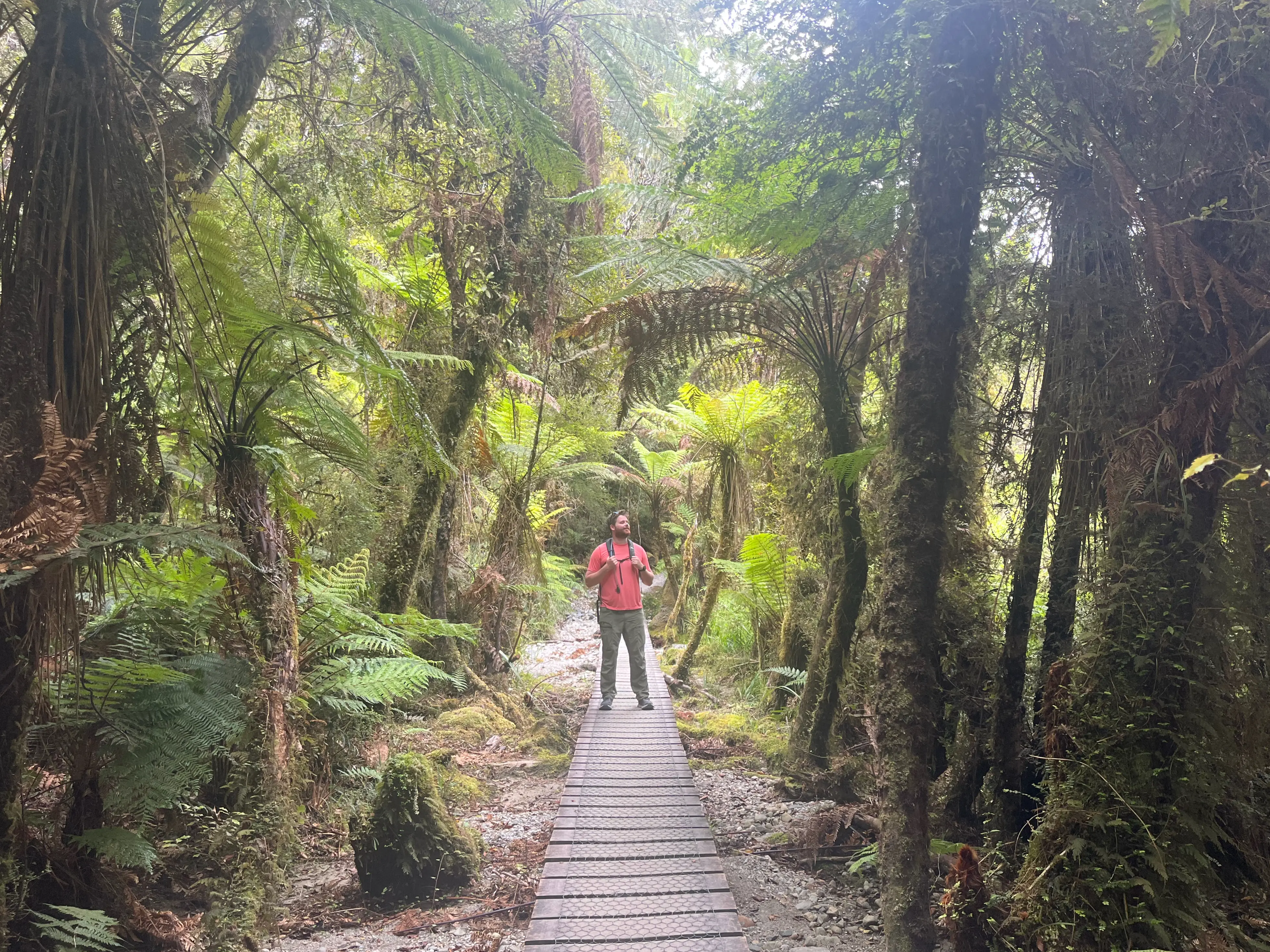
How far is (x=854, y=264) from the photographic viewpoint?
13.2ft

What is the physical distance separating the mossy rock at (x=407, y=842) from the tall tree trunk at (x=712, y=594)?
3987 mm

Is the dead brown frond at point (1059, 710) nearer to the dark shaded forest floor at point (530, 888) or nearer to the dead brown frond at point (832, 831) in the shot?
the dark shaded forest floor at point (530, 888)

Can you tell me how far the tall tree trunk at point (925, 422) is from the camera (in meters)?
2.44

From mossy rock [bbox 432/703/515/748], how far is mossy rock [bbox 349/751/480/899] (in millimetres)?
1965

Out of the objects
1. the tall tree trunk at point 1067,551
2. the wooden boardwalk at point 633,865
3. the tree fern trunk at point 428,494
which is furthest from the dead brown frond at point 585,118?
the wooden boardwalk at point 633,865

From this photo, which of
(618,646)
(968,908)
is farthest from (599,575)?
(968,908)

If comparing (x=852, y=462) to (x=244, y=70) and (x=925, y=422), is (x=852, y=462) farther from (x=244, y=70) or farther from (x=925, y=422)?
(x=244, y=70)

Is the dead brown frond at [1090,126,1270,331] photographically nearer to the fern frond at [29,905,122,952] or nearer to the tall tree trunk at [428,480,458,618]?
the fern frond at [29,905,122,952]

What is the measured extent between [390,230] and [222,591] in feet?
9.43

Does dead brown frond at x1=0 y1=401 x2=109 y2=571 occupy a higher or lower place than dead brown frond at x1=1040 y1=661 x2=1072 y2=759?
higher

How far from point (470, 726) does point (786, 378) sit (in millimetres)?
3644

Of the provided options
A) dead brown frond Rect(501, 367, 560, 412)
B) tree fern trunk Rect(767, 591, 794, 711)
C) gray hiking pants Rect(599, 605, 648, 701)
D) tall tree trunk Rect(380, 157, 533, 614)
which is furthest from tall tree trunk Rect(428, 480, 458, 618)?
tree fern trunk Rect(767, 591, 794, 711)

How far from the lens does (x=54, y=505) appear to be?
4.93ft

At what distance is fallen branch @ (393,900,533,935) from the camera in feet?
9.41
